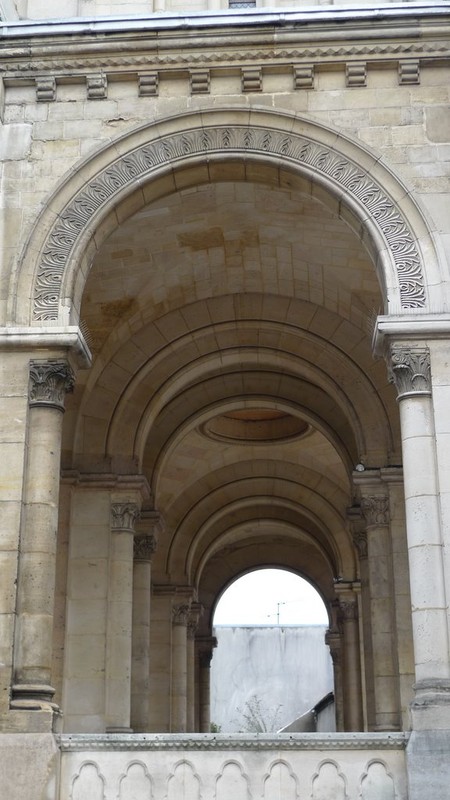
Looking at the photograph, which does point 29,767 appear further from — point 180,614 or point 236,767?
point 180,614

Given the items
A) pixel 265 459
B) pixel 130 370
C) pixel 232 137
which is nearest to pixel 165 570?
pixel 265 459

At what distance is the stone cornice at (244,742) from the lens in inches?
391

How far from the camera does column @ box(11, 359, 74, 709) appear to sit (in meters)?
10.3

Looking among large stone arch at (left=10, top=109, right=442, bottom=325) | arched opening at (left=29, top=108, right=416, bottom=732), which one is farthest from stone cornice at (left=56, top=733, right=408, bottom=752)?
arched opening at (left=29, top=108, right=416, bottom=732)

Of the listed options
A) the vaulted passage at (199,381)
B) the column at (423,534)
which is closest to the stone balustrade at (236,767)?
the column at (423,534)

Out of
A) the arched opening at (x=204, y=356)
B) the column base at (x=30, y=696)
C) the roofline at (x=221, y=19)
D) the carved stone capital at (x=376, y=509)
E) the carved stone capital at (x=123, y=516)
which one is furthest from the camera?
the carved stone capital at (x=123, y=516)

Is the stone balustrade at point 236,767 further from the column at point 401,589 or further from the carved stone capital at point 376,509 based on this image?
the carved stone capital at point 376,509

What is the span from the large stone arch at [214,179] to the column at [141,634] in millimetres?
7208

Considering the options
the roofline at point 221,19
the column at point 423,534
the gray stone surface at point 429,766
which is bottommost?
the gray stone surface at point 429,766

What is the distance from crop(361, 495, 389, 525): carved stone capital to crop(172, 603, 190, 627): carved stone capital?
9.06 m

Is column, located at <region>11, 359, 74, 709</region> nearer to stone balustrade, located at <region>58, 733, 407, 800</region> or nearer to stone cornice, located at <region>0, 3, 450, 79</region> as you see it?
stone balustrade, located at <region>58, 733, 407, 800</region>

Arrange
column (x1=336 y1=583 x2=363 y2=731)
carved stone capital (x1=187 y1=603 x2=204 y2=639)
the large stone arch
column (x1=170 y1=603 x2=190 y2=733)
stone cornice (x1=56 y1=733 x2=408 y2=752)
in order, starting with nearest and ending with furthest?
stone cornice (x1=56 y1=733 x2=408 y2=752) < the large stone arch < column (x1=336 y1=583 x2=363 y2=731) < column (x1=170 y1=603 x2=190 y2=733) < carved stone capital (x1=187 y1=603 x2=204 y2=639)

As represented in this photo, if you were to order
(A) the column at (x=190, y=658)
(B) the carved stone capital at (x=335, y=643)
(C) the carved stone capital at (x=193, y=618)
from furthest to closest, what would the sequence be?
(B) the carved stone capital at (x=335, y=643) < (C) the carved stone capital at (x=193, y=618) < (A) the column at (x=190, y=658)

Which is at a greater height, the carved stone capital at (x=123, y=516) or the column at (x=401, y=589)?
the carved stone capital at (x=123, y=516)
